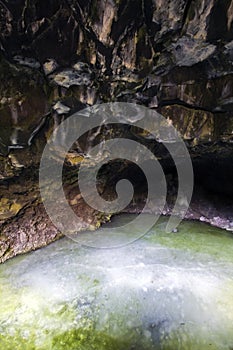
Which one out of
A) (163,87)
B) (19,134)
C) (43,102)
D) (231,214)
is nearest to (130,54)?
(163,87)

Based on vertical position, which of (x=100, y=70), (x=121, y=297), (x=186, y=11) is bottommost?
(x=121, y=297)

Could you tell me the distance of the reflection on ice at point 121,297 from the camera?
148 inches

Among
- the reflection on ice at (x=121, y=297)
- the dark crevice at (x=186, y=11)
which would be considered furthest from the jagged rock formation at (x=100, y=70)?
the reflection on ice at (x=121, y=297)

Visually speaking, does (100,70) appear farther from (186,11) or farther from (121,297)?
(121,297)

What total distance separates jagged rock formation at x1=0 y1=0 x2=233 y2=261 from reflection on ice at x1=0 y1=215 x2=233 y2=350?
1.28m

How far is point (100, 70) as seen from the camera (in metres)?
4.54

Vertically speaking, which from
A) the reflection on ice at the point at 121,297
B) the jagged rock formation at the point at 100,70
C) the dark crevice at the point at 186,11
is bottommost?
the reflection on ice at the point at 121,297

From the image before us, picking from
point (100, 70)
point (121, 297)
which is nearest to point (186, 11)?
point (100, 70)

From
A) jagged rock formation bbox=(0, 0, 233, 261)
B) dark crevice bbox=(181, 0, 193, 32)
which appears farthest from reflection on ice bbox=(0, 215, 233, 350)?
dark crevice bbox=(181, 0, 193, 32)

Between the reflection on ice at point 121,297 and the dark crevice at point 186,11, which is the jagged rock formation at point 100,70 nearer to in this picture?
the dark crevice at point 186,11

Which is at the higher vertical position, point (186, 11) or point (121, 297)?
point (186, 11)

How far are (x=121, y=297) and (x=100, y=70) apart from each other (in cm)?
387

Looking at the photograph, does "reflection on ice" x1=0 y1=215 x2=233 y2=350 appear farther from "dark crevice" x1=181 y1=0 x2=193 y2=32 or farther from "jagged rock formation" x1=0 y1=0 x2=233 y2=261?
"dark crevice" x1=181 y1=0 x2=193 y2=32

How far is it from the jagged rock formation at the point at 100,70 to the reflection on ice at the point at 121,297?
128 centimetres
